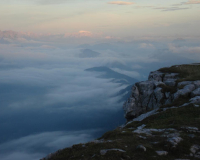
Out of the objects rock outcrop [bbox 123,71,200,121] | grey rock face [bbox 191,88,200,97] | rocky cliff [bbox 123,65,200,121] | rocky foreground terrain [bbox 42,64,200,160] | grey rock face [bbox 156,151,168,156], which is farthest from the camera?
rock outcrop [bbox 123,71,200,121]

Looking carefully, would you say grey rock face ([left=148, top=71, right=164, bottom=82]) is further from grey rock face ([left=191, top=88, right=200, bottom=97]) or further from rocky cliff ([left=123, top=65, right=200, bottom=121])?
grey rock face ([left=191, top=88, right=200, bottom=97])

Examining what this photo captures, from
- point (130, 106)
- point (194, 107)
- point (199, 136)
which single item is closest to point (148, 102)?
point (130, 106)

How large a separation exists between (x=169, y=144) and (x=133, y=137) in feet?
10.5

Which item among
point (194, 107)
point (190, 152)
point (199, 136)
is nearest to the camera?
point (190, 152)

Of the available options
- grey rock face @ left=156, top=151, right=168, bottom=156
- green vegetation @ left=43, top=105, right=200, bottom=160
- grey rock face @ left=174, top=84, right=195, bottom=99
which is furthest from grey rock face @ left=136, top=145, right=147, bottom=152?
grey rock face @ left=174, top=84, right=195, bottom=99

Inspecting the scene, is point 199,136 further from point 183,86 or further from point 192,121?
point 183,86

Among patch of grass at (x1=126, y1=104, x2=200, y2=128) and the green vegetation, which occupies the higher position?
the green vegetation

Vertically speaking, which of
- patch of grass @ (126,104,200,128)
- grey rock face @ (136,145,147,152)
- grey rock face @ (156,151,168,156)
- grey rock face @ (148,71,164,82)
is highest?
grey rock face @ (148,71,164,82)

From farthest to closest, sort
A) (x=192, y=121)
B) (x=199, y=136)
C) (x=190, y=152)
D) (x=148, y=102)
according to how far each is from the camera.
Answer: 1. (x=148, y=102)
2. (x=192, y=121)
3. (x=199, y=136)
4. (x=190, y=152)

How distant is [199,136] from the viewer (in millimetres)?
16969

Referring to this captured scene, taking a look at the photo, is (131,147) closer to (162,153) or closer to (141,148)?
(141,148)

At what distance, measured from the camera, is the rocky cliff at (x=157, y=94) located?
110 ft

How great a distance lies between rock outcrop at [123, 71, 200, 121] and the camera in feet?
111

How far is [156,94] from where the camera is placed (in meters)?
37.8
